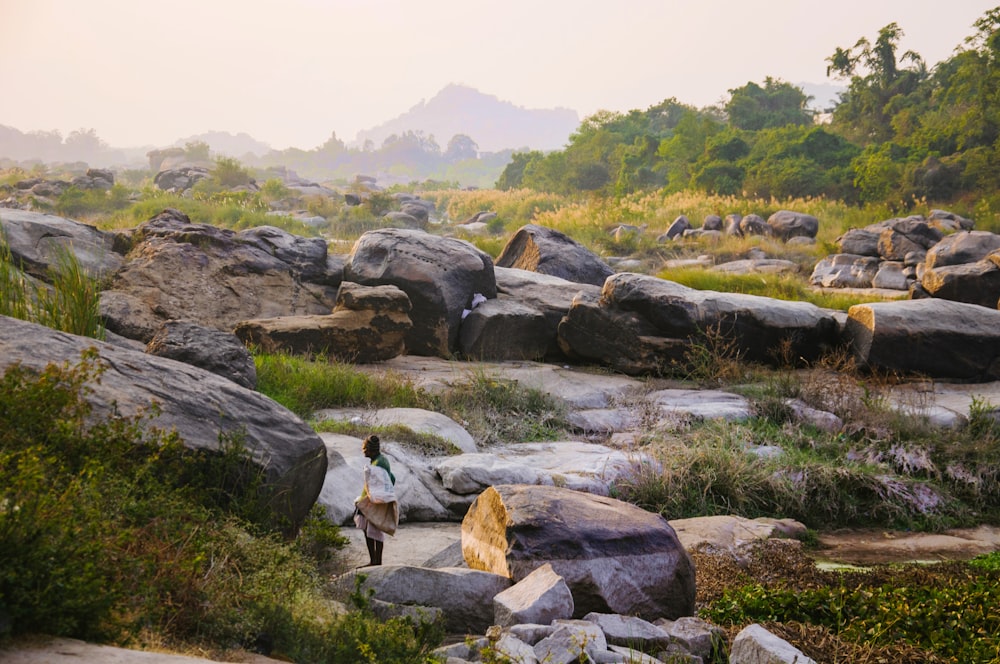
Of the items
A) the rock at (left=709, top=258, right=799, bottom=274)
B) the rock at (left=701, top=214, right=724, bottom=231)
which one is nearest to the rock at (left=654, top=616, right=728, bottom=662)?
the rock at (left=709, top=258, right=799, bottom=274)

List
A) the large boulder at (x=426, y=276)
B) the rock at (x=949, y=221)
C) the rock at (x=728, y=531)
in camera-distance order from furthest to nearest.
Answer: the rock at (x=949, y=221), the large boulder at (x=426, y=276), the rock at (x=728, y=531)

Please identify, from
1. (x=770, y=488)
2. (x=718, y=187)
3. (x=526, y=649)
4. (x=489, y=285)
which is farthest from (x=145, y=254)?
(x=718, y=187)

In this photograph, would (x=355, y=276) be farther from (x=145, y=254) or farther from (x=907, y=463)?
(x=907, y=463)

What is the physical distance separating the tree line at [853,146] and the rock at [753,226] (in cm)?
670

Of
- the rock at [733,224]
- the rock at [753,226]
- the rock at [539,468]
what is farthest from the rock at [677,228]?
the rock at [539,468]

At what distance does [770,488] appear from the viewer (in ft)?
24.6

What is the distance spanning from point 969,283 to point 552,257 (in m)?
6.99

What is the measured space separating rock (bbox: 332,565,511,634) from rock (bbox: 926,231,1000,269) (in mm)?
15780

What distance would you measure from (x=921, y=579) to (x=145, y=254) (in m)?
9.72

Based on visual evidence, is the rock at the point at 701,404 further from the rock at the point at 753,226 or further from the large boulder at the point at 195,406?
the rock at the point at 753,226

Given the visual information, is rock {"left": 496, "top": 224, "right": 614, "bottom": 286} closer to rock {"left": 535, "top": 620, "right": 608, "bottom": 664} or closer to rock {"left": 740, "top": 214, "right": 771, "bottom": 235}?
rock {"left": 740, "top": 214, "right": 771, "bottom": 235}

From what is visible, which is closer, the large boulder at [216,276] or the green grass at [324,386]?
the green grass at [324,386]

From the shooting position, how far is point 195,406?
4.58 metres

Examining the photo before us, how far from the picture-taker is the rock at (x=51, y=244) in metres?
9.94
